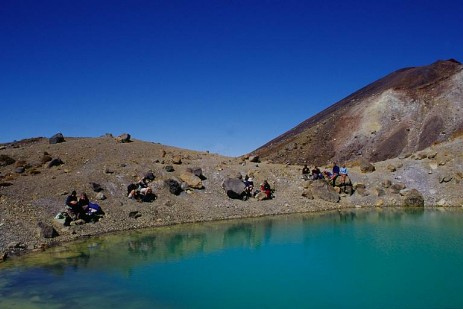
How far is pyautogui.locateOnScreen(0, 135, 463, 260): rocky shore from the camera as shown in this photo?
2823 cm

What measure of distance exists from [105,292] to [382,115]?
199ft

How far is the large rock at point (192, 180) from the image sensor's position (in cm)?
3656

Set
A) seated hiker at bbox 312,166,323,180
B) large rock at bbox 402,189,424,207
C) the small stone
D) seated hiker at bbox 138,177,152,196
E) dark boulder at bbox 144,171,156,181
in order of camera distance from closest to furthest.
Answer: the small stone → seated hiker at bbox 138,177,152,196 → dark boulder at bbox 144,171,156,181 → large rock at bbox 402,189,424,207 → seated hiker at bbox 312,166,323,180

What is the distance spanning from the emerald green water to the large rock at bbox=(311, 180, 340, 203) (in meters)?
8.27

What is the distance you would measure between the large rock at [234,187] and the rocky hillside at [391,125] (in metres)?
29.6

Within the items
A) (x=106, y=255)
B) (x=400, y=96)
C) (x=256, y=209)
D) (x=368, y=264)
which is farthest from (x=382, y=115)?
(x=106, y=255)

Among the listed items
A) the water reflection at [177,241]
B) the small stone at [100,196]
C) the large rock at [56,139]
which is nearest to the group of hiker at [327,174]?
the water reflection at [177,241]

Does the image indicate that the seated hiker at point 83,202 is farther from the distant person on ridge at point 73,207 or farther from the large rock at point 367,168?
the large rock at point 367,168

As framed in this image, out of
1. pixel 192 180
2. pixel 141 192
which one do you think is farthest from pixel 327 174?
pixel 141 192

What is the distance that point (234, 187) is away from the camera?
121 ft

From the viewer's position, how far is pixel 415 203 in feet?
128

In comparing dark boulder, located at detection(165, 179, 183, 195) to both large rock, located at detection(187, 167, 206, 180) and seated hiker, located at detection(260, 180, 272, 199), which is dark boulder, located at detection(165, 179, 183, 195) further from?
seated hiker, located at detection(260, 180, 272, 199)

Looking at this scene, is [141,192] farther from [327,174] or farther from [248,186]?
[327,174]

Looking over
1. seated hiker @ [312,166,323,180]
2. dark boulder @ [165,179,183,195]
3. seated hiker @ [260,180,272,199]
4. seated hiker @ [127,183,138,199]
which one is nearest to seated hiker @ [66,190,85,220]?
seated hiker @ [127,183,138,199]
